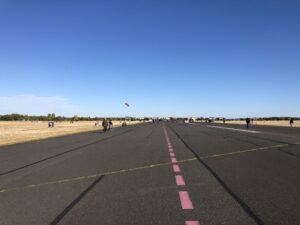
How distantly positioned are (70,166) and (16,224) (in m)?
7.41

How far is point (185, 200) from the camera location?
7.62 metres

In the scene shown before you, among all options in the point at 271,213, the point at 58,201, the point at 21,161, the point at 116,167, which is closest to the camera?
the point at 271,213

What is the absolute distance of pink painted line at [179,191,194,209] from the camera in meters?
7.08

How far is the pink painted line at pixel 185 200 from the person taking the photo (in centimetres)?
708

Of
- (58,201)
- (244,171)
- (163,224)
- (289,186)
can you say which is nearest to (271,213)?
(163,224)

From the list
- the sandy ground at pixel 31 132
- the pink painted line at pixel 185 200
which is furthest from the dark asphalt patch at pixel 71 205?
the sandy ground at pixel 31 132

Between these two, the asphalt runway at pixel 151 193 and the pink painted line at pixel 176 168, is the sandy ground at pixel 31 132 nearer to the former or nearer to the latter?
the pink painted line at pixel 176 168

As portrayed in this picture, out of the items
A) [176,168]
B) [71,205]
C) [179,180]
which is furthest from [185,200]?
[176,168]

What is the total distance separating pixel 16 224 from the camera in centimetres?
601

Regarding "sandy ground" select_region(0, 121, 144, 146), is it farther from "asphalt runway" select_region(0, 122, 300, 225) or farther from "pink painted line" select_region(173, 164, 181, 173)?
"asphalt runway" select_region(0, 122, 300, 225)

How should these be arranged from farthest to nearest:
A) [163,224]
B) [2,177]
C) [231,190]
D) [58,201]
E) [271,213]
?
[2,177], [231,190], [58,201], [271,213], [163,224]

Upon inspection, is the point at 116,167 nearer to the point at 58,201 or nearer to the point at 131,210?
the point at 58,201

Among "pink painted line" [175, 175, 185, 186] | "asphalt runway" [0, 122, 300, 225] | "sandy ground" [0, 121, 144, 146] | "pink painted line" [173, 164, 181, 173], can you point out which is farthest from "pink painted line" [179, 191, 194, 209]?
"sandy ground" [0, 121, 144, 146]

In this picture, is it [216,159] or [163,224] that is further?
[216,159]
